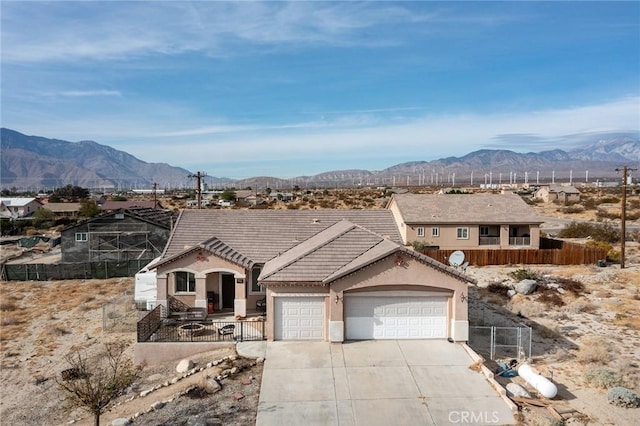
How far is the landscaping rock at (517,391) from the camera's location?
51.5 feet

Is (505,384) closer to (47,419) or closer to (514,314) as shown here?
(514,314)

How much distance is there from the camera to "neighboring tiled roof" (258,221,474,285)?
20.0 metres

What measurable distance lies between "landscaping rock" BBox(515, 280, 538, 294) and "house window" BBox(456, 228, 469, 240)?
13.0 metres

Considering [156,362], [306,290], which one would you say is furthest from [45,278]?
[306,290]

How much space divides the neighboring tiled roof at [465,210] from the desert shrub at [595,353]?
23.2 meters

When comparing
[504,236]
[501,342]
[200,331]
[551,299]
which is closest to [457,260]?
[501,342]

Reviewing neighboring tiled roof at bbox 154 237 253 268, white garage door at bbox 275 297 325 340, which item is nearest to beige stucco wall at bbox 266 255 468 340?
white garage door at bbox 275 297 325 340

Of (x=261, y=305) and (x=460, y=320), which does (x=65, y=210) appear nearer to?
(x=261, y=305)

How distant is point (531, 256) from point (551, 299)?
1184cm

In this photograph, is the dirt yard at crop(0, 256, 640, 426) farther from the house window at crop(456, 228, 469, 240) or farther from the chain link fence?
the house window at crop(456, 228, 469, 240)

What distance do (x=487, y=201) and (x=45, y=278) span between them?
127ft

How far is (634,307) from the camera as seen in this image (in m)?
26.9

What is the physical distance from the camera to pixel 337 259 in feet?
69.3

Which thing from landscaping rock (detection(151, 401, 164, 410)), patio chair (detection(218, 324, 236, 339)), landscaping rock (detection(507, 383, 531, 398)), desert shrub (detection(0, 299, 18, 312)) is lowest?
desert shrub (detection(0, 299, 18, 312))
